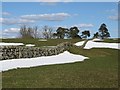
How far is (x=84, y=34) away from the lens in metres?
103

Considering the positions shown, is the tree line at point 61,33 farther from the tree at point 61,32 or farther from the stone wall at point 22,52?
the stone wall at point 22,52

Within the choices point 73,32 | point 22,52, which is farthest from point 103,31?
point 22,52

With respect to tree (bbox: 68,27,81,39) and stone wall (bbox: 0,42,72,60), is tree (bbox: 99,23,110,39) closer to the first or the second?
tree (bbox: 68,27,81,39)

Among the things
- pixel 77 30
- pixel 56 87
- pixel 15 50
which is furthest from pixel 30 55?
pixel 77 30

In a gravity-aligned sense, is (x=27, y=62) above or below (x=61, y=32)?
below

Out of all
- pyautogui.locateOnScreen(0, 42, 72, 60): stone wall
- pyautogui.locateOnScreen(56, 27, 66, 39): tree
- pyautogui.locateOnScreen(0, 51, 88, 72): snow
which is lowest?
pyautogui.locateOnScreen(0, 51, 88, 72): snow

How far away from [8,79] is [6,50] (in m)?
11.6

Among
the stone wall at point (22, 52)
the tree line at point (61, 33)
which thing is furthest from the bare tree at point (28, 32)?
the stone wall at point (22, 52)

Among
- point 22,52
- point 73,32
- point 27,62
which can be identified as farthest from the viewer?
point 73,32

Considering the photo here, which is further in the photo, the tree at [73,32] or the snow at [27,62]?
the tree at [73,32]

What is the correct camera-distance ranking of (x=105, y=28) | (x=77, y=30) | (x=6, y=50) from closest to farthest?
(x=6, y=50) < (x=77, y=30) < (x=105, y=28)

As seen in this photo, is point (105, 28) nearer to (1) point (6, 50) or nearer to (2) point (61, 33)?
(2) point (61, 33)

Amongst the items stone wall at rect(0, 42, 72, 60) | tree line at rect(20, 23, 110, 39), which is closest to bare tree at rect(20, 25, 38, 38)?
tree line at rect(20, 23, 110, 39)

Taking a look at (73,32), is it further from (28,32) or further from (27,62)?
(27,62)
